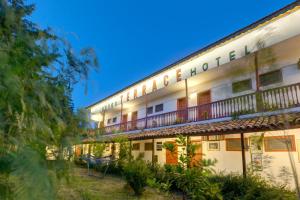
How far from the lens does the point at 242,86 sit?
11.1 m

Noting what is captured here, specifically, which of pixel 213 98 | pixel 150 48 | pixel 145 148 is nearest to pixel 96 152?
pixel 145 148

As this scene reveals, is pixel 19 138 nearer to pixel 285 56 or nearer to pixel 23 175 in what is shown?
pixel 23 175

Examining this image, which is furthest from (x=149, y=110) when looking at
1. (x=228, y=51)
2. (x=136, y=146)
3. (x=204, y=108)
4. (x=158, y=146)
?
(x=228, y=51)

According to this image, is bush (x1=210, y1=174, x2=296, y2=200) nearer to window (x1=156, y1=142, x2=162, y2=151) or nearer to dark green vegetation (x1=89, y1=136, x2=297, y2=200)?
dark green vegetation (x1=89, y1=136, x2=297, y2=200)

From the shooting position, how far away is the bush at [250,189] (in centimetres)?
623

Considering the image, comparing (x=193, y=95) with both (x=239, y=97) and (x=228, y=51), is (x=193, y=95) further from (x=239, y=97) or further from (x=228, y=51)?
(x=239, y=97)

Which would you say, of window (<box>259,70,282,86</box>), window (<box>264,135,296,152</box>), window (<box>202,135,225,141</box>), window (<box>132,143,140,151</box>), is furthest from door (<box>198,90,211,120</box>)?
window (<box>132,143,140,151</box>)

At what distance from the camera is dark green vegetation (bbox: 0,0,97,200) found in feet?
3.62

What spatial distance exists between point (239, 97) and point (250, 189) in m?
4.31

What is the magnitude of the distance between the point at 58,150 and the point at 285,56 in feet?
35.8

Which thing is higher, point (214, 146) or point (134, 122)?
point (134, 122)

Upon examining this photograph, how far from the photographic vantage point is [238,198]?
6.97 meters

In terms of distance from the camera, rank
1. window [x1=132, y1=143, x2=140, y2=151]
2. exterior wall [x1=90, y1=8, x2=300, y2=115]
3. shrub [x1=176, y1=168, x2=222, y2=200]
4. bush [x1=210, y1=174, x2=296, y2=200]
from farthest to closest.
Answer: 1. window [x1=132, y1=143, x2=140, y2=151]
2. exterior wall [x1=90, y1=8, x2=300, y2=115]
3. bush [x1=210, y1=174, x2=296, y2=200]
4. shrub [x1=176, y1=168, x2=222, y2=200]

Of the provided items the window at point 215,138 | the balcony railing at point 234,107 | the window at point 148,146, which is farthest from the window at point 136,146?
the window at point 215,138
